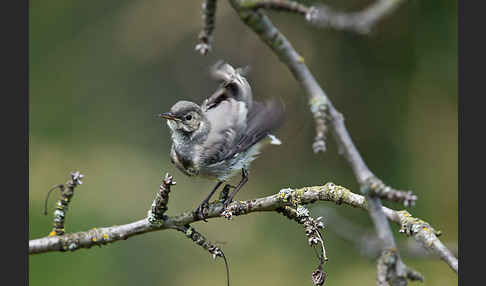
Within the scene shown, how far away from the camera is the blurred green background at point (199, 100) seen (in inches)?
226

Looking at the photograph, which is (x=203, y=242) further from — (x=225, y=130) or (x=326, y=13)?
(x=326, y=13)

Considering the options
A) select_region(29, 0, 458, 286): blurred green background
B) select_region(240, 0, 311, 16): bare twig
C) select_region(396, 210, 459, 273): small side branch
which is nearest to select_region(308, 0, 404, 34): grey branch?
select_region(240, 0, 311, 16): bare twig

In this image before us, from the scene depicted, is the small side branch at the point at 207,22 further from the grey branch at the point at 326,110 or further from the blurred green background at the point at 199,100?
the blurred green background at the point at 199,100

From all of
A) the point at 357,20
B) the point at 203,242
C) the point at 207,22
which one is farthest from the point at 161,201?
the point at 357,20

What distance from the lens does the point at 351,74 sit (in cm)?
657

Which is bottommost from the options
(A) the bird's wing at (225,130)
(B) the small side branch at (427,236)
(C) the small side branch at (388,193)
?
(B) the small side branch at (427,236)

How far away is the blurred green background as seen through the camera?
574cm

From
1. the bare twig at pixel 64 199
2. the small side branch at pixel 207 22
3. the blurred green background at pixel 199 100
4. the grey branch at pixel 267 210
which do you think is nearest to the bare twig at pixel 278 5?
the small side branch at pixel 207 22

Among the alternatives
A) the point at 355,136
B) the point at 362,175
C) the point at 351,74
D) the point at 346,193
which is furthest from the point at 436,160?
the point at 362,175

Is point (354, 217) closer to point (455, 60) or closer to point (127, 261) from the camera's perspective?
point (455, 60)

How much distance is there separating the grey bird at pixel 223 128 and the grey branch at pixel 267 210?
1.80 feet

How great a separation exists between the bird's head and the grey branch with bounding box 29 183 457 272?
754mm

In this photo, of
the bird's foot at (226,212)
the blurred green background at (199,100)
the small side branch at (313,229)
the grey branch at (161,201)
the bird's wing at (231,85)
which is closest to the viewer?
the small side branch at (313,229)

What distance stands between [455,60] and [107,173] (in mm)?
4572
